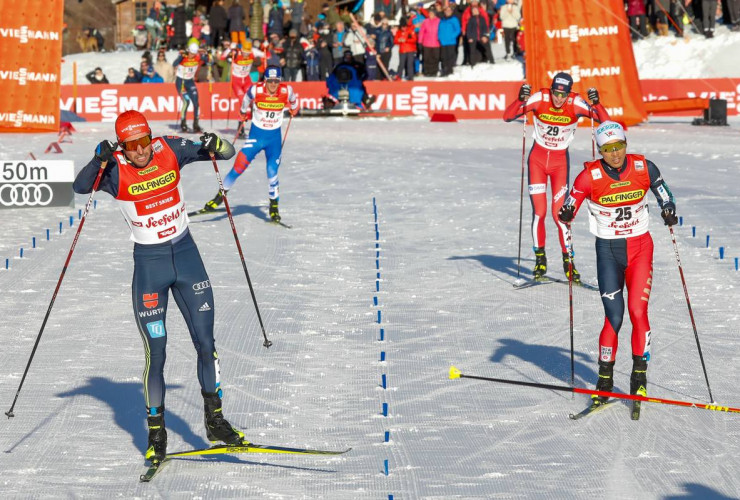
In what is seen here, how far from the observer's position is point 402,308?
37.4 ft

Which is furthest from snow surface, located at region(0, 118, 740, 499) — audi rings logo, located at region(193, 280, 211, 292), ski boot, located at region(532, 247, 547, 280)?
audi rings logo, located at region(193, 280, 211, 292)

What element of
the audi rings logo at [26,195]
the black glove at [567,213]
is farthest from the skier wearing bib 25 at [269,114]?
the black glove at [567,213]

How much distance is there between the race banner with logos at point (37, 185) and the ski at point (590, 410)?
992 centimetres

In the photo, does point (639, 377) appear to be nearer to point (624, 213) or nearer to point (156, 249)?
point (624, 213)

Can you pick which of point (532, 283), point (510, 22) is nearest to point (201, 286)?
point (532, 283)

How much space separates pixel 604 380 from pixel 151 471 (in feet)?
10.2

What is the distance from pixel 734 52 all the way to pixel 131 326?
2360 centimetres

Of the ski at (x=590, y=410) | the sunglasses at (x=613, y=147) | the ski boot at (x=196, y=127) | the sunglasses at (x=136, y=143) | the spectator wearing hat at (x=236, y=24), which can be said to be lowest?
the ski at (x=590, y=410)

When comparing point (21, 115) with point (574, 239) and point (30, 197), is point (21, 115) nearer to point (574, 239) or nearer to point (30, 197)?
point (30, 197)

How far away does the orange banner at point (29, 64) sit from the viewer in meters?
21.4

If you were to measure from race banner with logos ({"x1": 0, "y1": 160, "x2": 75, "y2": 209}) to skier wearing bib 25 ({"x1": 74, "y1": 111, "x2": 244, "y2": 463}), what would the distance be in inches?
381

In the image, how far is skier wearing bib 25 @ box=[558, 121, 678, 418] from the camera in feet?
26.1

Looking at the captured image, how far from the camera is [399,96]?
2931 centimetres

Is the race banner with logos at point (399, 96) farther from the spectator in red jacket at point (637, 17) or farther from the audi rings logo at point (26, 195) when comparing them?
the audi rings logo at point (26, 195)
